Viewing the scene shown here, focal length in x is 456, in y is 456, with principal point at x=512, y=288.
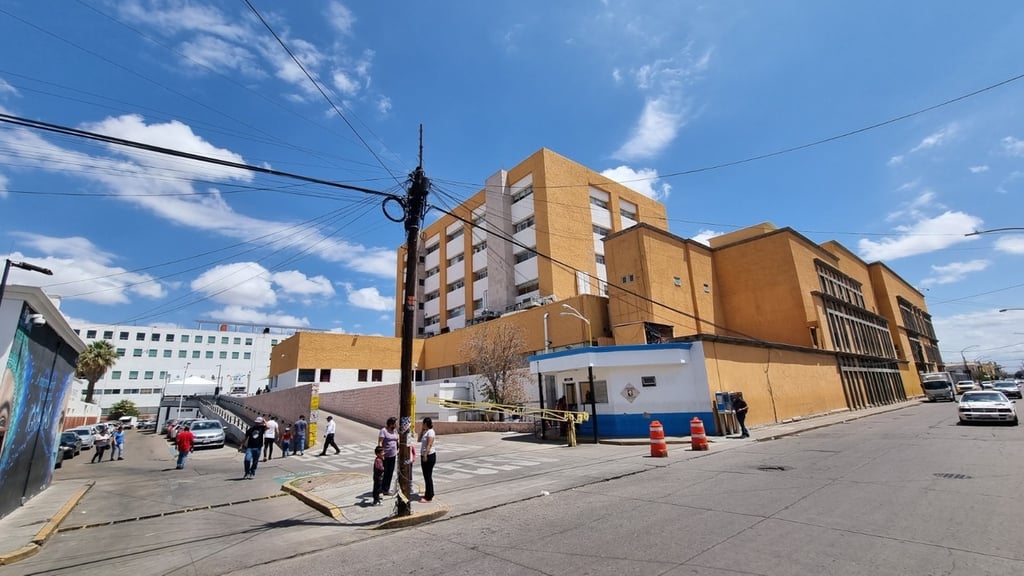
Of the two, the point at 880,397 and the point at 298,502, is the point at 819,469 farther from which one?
the point at 880,397

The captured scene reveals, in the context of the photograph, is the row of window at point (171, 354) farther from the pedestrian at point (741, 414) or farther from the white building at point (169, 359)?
A: the pedestrian at point (741, 414)

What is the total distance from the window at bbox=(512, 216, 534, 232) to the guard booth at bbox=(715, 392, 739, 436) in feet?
88.2

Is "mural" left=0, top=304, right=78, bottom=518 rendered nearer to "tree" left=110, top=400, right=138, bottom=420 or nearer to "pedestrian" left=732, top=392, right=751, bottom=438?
"pedestrian" left=732, top=392, right=751, bottom=438

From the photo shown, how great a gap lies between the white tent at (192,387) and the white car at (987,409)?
55.4 metres

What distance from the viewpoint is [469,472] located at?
12797 mm

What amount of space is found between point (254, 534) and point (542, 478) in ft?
20.1

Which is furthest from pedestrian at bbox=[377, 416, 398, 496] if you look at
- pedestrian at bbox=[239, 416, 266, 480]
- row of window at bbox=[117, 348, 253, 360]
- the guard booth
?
row of window at bbox=[117, 348, 253, 360]

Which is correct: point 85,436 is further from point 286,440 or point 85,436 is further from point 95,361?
point 286,440

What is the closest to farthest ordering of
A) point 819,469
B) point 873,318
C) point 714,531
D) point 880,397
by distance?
point 714,531 → point 819,469 → point 880,397 → point 873,318

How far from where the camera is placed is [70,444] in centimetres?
2708

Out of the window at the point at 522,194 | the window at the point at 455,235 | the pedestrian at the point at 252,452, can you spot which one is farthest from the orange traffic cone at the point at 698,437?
the window at the point at 455,235

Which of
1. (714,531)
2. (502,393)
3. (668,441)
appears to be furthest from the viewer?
(502,393)

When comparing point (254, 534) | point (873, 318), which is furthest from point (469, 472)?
point (873, 318)

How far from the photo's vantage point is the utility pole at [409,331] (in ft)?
27.6
